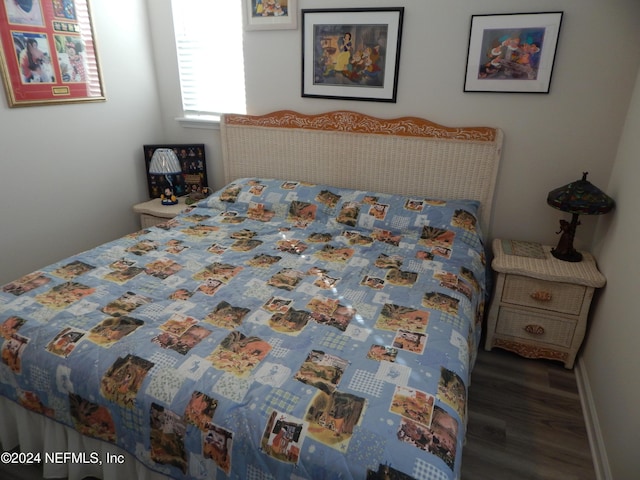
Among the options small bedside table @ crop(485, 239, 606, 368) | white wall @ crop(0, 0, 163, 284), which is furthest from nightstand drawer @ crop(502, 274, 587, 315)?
white wall @ crop(0, 0, 163, 284)

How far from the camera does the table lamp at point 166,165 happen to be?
2963 mm

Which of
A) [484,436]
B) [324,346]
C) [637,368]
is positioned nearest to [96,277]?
[324,346]

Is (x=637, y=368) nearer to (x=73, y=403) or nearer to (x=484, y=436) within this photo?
(x=484, y=436)

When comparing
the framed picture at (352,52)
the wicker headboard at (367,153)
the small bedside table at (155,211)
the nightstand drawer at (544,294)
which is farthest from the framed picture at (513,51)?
the small bedside table at (155,211)

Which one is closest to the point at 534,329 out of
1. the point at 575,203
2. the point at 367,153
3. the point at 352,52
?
the point at 575,203

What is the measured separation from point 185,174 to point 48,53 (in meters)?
1.11

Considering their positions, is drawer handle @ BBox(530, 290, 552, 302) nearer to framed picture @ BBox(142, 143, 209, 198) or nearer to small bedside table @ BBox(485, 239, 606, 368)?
small bedside table @ BBox(485, 239, 606, 368)

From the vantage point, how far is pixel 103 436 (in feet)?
4.39

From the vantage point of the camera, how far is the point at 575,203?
2.02 metres

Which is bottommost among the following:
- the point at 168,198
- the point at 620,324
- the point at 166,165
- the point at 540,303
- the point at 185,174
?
the point at 540,303

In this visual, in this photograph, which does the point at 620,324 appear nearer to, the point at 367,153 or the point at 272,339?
the point at 272,339

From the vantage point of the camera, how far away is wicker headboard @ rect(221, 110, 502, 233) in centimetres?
245

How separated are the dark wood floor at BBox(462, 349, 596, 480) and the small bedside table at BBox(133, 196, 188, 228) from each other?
7.10 ft

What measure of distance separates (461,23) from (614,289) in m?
1.58
